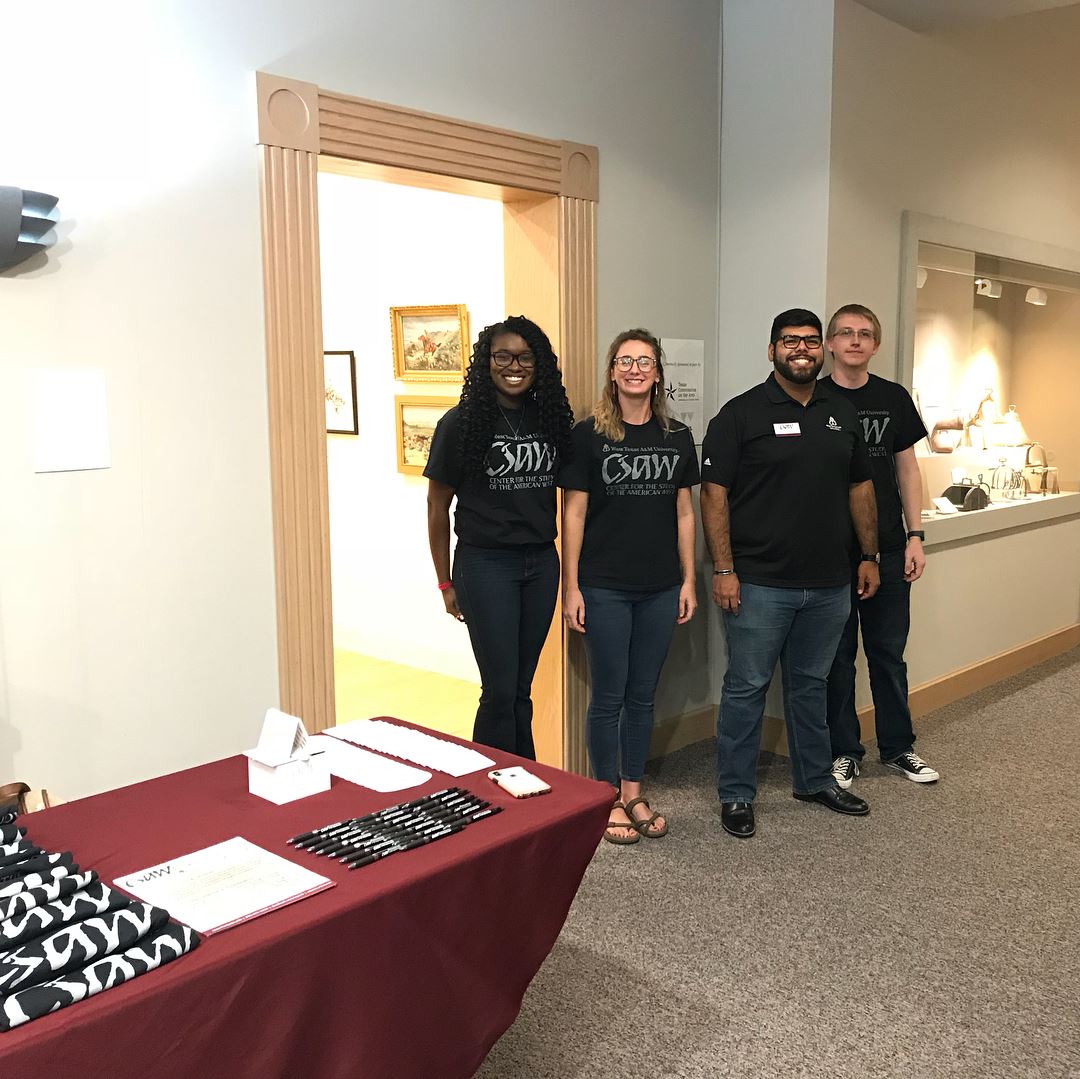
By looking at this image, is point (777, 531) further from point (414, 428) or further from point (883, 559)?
point (414, 428)

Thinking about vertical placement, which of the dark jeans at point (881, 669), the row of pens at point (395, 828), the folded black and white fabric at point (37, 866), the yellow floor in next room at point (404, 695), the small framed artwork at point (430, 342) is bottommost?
the yellow floor in next room at point (404, 695)

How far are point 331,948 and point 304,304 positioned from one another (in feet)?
6.63

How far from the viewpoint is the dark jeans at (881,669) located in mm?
4285

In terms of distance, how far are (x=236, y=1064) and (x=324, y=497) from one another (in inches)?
76.4

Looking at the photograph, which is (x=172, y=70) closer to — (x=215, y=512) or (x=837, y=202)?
(x=215, y=512)

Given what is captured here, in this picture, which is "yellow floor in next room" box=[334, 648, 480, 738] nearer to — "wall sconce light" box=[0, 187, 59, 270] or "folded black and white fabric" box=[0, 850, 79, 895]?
"wall sconce light" box=[0, 187, 59, 270]

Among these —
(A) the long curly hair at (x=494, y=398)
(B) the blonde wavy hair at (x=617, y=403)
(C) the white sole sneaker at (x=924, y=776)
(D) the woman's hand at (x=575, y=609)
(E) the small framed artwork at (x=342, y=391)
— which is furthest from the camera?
(E) the small framed artwork at (x=342, y=391)

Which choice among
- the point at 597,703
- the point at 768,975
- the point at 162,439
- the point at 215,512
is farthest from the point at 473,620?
the point at 768,975

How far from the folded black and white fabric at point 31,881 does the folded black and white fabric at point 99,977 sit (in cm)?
21

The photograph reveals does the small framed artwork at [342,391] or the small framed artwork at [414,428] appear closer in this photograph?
the small framed artwork at [414,428]

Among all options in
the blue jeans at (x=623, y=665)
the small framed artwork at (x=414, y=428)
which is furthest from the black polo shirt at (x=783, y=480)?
the small framed artwork at (x=414, y=428)

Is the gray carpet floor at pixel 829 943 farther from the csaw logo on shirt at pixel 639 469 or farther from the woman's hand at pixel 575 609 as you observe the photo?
the csaw logo on shirt at pixel 639 469

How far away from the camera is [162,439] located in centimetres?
290

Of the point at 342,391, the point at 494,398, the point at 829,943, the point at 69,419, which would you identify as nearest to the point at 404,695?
the point at 342,391
